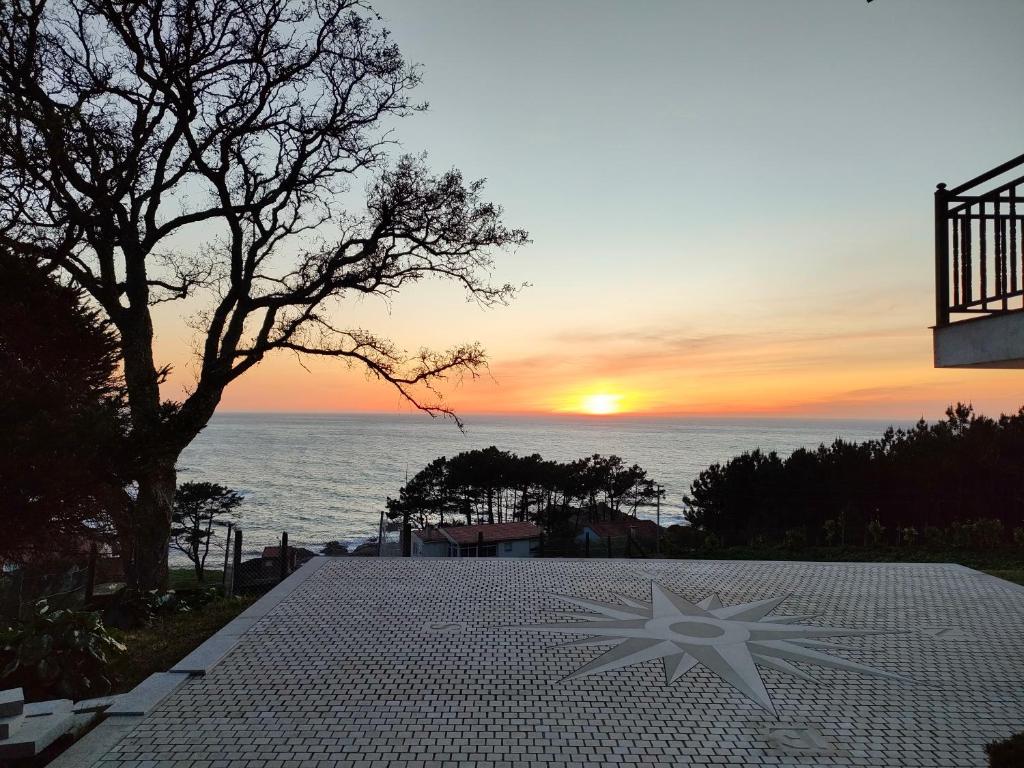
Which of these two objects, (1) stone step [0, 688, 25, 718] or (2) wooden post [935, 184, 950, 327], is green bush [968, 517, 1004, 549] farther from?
(1) stone step [0, 688, 25, 718]

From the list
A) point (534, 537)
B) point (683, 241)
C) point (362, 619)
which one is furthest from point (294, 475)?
point (362, 619)

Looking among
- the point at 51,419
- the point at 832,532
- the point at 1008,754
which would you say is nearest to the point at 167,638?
the point at 51,419

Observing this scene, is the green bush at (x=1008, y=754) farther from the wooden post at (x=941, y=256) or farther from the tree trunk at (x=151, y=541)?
the tree trunk at (x=151, y=541)

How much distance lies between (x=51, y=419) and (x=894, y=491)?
70.5 feet

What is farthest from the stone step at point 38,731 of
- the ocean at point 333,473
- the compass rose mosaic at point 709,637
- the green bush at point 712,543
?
the green bush at point 712,543

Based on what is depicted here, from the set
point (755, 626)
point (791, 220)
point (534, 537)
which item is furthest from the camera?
point (534, 537)

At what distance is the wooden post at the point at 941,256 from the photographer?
18.8ft

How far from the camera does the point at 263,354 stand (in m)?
12.9

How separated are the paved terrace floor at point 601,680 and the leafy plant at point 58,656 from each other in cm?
98

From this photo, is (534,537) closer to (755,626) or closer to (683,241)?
(683,241)

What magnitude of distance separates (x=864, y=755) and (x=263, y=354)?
37.5 ft

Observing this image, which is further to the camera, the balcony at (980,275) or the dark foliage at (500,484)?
the dark foliage at (500,484)

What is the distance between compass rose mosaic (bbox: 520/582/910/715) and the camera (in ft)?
20.1

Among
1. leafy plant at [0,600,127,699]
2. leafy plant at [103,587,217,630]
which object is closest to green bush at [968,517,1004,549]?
leafy plant at [103,587,217,630]
